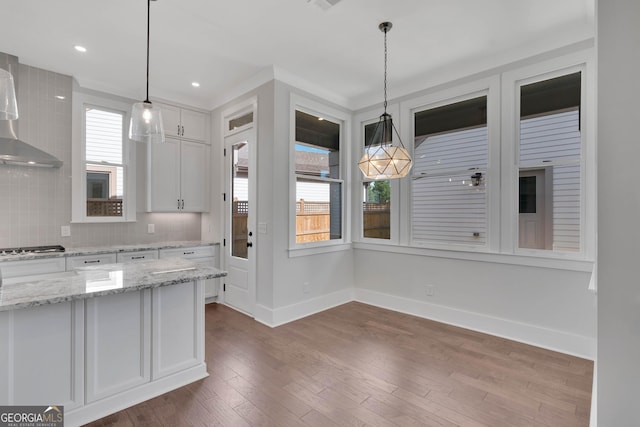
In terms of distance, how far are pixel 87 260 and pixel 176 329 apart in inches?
76.2

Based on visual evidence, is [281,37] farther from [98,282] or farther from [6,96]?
[98,282]

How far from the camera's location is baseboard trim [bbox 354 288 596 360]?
2.92 metres

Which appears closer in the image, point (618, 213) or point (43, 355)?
point (618, 213)

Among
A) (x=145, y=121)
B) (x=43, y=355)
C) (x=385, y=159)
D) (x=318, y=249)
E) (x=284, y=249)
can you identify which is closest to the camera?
(x=43, y=355)

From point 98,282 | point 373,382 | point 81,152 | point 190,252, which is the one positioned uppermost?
point 81,152

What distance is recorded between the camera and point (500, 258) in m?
3.38

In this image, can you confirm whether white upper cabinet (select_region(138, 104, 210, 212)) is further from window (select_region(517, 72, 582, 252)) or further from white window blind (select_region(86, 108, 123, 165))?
window (select_region(517, 72, 582, 252))

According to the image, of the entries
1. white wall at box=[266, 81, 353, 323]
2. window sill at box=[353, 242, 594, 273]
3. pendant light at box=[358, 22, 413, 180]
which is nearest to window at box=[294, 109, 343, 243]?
white wall at box=[266, 81, 353, 323]

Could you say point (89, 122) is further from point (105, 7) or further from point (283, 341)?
point (283, 341)

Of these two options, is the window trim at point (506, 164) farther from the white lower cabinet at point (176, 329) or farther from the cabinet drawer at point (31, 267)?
the cabinet drawer at point (31, 267)

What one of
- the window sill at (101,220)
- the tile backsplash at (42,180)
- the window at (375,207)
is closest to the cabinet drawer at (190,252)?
the window sill at (101,220)

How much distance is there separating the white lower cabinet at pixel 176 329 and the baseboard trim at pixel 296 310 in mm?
1236

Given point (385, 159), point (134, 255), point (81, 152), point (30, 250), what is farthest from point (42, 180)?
point (385, 159)

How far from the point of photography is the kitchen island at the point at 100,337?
1734 mm
